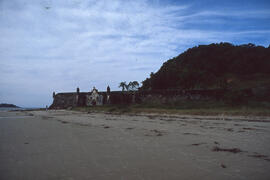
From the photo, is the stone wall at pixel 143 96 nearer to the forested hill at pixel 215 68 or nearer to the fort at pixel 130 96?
the fort at pixel 130 96

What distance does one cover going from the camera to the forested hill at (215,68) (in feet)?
159

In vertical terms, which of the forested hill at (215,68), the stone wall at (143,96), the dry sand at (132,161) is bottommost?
the dry sand at (132,161)

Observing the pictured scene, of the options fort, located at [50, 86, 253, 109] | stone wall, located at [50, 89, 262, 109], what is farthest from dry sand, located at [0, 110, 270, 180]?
fort, located at [50, 86, 253, 109]

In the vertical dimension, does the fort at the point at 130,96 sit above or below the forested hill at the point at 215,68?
below

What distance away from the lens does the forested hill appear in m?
48.4

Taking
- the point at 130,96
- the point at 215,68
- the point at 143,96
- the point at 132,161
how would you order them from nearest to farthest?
the point at 132,161 < the point at 143,96 < the point at 130,96 < the point at 215,68

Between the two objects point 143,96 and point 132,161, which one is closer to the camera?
point 132,161

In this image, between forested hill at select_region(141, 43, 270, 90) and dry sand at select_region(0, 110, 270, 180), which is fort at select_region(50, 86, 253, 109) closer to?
forested hill at select_region(141, 43, 270, 90)

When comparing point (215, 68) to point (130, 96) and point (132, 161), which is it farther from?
point (132, 161)

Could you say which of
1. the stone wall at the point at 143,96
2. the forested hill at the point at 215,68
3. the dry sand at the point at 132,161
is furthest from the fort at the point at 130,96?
the dry sand at the point at 132,161

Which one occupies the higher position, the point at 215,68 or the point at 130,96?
the point at 215,68

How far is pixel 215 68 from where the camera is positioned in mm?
60219

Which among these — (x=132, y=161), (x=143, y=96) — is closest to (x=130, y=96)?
(x=143, y=96)

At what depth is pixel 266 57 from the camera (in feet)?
184
